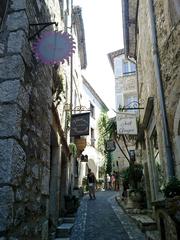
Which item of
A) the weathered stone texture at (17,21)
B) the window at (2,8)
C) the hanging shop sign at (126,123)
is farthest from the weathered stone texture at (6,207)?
the hanging shop sign at (126,123)

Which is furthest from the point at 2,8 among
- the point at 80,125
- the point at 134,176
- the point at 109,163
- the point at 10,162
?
the point at 109,163

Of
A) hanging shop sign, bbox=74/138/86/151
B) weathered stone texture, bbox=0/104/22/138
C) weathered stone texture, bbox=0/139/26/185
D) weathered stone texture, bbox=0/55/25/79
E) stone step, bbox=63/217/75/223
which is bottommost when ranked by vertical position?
stone step, bbox=63/217/75/223

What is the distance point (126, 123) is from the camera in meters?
8.49

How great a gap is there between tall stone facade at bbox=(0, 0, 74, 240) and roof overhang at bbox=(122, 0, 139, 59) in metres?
6.13

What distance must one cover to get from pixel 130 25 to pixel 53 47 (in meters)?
7.24

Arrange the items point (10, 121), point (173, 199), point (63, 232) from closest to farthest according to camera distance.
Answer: point (10, 121)
point (173, 199)
point (63, 232)

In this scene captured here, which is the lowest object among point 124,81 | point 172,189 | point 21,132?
point 172,189

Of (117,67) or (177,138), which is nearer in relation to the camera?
(177,138)

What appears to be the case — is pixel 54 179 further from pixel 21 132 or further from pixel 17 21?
pixel 17 21

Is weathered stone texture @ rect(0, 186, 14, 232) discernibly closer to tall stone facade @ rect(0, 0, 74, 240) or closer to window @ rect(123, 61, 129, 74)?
tall stone facade @ rect(0, 0, 74, 240)

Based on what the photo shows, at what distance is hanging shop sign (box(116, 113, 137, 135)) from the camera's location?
837 cm

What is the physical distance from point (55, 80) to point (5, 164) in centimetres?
402

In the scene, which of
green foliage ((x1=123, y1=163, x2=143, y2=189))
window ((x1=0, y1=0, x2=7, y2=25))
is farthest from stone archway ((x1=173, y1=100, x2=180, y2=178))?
green foliage ((x1=123, y1=163, x2=143, y2=189))

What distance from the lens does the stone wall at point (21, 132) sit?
2.77 metres
